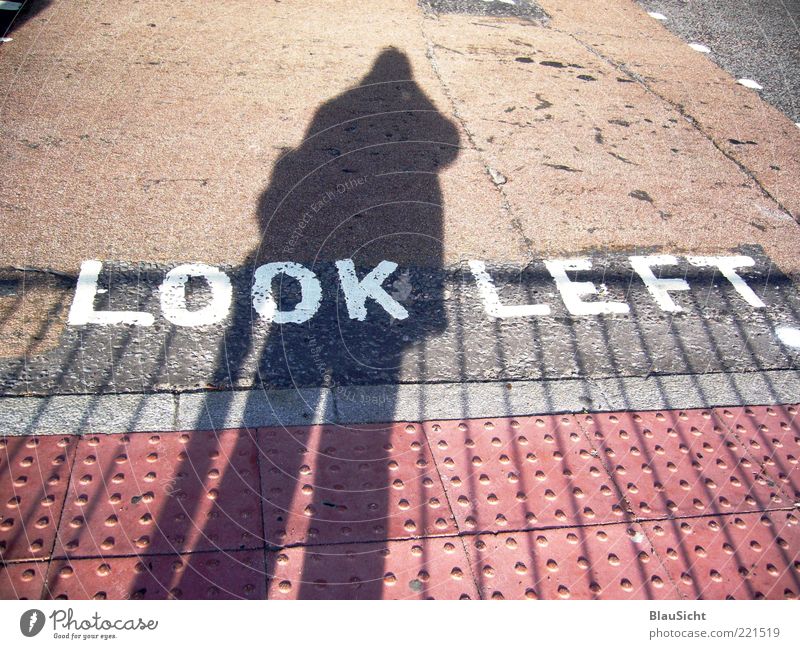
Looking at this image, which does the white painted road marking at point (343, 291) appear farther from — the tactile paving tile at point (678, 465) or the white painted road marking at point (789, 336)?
the tactile paving tile at point (678, 465)

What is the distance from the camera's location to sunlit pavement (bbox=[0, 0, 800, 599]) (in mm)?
3332

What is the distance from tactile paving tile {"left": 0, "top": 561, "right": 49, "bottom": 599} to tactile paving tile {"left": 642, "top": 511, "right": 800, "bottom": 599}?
105 inches

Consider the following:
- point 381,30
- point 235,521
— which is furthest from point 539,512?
point 381,30

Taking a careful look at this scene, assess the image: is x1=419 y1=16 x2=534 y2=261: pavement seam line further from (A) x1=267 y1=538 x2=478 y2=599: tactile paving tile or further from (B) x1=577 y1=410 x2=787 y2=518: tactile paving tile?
(A) x1=267 y1=538 x2=478 y2=599: tactile paving tile

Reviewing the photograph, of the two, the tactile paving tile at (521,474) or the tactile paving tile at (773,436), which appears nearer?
the tactile paving tile at (521,474)

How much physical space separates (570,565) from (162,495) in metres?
1.89

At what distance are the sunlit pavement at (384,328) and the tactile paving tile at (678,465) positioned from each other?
0.7 inches

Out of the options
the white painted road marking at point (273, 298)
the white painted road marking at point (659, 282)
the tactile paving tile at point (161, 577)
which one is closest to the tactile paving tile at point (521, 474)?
the tactile paving tile at point (161, 577)

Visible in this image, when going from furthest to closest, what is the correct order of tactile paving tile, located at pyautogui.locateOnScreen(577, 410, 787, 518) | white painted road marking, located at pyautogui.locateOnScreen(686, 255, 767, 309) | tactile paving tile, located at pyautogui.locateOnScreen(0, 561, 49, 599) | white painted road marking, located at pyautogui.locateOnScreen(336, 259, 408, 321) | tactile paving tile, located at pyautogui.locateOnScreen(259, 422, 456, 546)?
white painted road marking, located at pyautogui.locateOnScreen(686, 255, 767, 309)
white painted road marking, located at pyautogui.locateOnScreen(336, 259, 408, 321)
tactile paving tile, located at pyautogui.locateOnScreen(577, 410, 787, 518)
tactile paving tile, located at pyautogui.locateOnScreen(259, 422, 456, 546)
tactile paving tile, located at pyautogui.locateOnScreen(0, 561, 49, 599)

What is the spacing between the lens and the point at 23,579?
3049 mm

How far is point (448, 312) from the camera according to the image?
477 cm

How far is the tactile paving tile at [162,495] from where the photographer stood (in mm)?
3256

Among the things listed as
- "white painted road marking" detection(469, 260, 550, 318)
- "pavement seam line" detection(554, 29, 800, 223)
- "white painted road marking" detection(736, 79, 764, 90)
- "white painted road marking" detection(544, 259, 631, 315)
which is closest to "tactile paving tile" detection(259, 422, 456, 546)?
"white painted road marking" detection(469, 260, 550, 318)

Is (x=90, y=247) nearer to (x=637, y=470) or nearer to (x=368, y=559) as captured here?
(x=368, y=559)
